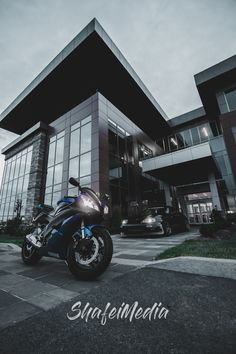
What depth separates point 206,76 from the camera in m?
14.4

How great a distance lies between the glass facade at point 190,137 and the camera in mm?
20734

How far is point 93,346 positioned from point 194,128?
24.4 meters

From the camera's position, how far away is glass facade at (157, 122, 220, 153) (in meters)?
20.7

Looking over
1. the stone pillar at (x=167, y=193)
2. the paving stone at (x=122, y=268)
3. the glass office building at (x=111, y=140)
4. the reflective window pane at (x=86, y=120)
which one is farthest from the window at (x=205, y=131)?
the paving stone at (x=122, y=268)

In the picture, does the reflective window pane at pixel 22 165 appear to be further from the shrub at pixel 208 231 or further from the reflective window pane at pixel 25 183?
the shrub at pixel 208 231

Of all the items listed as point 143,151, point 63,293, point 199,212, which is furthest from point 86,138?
point 199,212

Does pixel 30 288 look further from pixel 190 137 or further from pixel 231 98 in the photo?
pixel 190 137

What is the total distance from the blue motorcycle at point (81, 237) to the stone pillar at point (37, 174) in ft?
50.8

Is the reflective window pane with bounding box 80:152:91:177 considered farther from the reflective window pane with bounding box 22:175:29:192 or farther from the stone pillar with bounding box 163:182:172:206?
the stone pillar with bounding box 163:182:172:206

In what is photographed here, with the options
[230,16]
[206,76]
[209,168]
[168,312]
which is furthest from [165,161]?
[168,312]

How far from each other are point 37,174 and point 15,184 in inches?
242

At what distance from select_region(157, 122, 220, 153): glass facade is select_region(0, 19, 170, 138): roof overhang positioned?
173cm

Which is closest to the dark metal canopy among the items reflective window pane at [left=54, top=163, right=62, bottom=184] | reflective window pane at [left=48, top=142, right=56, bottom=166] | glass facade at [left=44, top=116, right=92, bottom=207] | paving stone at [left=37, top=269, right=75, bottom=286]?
glass facade at [left=44, top=116, right=92, bottom=207]

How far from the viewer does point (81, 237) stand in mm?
2654
